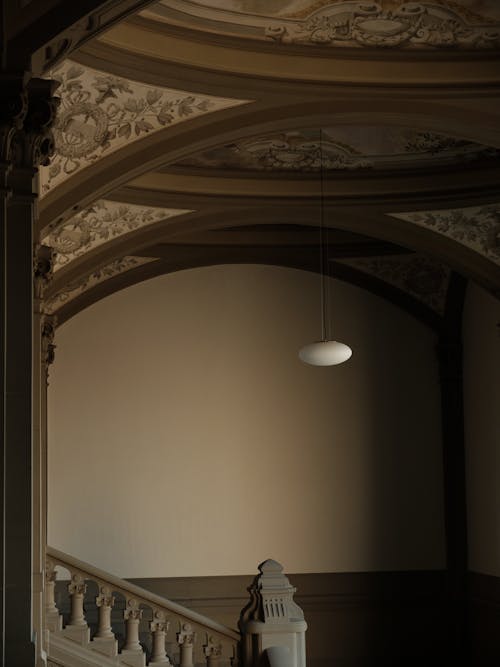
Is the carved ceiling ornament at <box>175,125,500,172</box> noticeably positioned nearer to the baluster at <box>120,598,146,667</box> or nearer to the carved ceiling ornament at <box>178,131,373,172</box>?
the carved ceiling ornament at <box>178,131,373,172</box>

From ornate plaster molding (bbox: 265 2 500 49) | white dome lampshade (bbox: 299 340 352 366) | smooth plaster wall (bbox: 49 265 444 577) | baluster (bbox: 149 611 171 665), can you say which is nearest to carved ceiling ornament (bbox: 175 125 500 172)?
white dome lampshade (bbox: 299 340 352 366)

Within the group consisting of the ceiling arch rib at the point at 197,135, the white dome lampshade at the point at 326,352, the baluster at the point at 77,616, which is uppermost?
the ceiling arch rib at the point at 197,135

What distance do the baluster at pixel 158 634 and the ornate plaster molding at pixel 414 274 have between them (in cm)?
462

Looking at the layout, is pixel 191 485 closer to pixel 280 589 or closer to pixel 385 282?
pixel 385 282

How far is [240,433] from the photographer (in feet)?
42.6

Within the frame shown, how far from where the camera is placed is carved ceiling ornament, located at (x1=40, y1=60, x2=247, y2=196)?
284 inches

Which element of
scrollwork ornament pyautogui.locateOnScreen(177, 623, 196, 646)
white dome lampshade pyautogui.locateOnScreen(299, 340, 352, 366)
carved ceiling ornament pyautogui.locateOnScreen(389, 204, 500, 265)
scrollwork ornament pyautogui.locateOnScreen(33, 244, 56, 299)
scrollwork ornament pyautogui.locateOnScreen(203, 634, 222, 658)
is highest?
carved ceiling ornament pyautogui.locateOnScreen(389, 204, 500, 265)

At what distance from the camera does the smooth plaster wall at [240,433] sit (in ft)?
41.4

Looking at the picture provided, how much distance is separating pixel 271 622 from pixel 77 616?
181cm

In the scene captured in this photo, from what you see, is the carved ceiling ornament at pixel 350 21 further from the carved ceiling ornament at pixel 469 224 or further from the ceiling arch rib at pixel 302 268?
the ceiling arch rib at pixel 302 268

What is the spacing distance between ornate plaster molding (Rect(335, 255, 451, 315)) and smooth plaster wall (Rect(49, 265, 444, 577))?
1.31 ft

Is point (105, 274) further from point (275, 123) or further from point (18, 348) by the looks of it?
point (18, 348)

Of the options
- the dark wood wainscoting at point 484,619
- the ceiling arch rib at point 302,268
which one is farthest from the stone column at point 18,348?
the dark wood wainscoting at point 484,619

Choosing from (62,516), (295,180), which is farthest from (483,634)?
(295,180)
